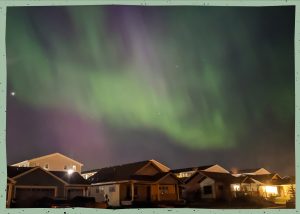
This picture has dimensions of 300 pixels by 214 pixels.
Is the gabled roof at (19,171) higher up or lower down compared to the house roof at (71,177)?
higher up

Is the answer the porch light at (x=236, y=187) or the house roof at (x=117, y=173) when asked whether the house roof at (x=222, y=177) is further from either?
the house roof at (x=117, y=173)

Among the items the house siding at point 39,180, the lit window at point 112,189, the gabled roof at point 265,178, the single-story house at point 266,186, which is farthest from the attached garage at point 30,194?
the gabled roof at point 265,178

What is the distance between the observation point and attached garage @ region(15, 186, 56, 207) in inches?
355

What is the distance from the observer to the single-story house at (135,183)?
1284 centimetres

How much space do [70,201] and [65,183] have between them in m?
2.15

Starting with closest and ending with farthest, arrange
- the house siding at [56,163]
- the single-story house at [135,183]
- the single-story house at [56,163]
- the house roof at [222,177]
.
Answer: the single-story house at [56,163]
the house siding at [56,163]
the single-story house at [135,183]
the house roof at [222,177]

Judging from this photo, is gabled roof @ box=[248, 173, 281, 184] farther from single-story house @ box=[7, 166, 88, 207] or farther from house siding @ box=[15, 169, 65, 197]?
house siding @ box=[15, 169, 65, 197]

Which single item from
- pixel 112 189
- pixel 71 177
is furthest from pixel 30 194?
pixel 112 189

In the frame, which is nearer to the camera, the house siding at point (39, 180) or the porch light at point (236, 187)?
the house siding at point (39, 180)

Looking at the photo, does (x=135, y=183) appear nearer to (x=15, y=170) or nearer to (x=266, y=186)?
(x=15, y=170)

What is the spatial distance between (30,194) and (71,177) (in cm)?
237

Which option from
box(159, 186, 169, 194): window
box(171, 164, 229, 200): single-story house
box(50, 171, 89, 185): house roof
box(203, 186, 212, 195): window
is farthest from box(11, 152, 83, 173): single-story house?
box(203, 186, 212, 195): window
